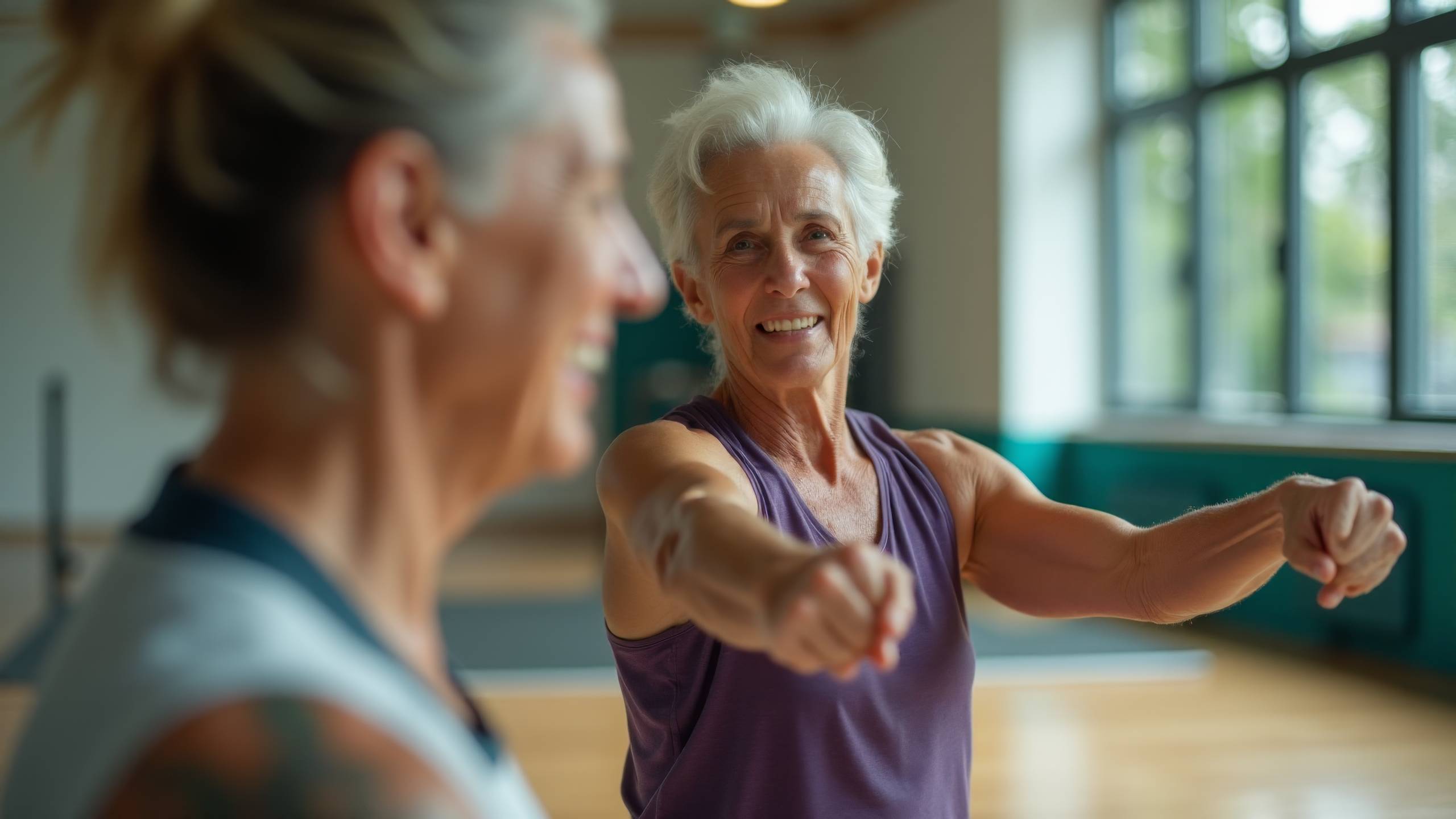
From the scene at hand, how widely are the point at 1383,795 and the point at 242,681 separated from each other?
346 centimetres

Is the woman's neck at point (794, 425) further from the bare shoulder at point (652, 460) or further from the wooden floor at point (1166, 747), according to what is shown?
the wooden floor at point (1166, 747)

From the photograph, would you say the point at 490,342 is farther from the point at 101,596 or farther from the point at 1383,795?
the point at 1383,795

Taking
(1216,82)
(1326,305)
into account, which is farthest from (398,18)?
(1216,82)

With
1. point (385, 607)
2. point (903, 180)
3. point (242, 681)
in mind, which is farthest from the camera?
point (903, 180)

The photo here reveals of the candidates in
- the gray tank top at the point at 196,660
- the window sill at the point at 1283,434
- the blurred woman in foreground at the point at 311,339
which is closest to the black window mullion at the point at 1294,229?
the window sill at the point at 1283,434

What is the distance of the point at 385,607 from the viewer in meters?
0.63

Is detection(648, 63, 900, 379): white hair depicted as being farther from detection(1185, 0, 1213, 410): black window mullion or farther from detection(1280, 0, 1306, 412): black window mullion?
detection(1185, 0, 1213, 410): black window mullion

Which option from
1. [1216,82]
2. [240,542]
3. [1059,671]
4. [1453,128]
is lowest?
[1059,671]

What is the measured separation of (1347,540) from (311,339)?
Result: 884mm

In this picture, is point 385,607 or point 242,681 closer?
point 242,681

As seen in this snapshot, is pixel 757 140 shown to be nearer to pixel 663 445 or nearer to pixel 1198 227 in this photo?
pixel 663 445

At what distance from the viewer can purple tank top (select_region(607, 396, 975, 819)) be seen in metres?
1.24

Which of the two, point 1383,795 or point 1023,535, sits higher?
point 1023,535

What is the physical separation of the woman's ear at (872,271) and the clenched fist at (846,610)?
0.82 metres
